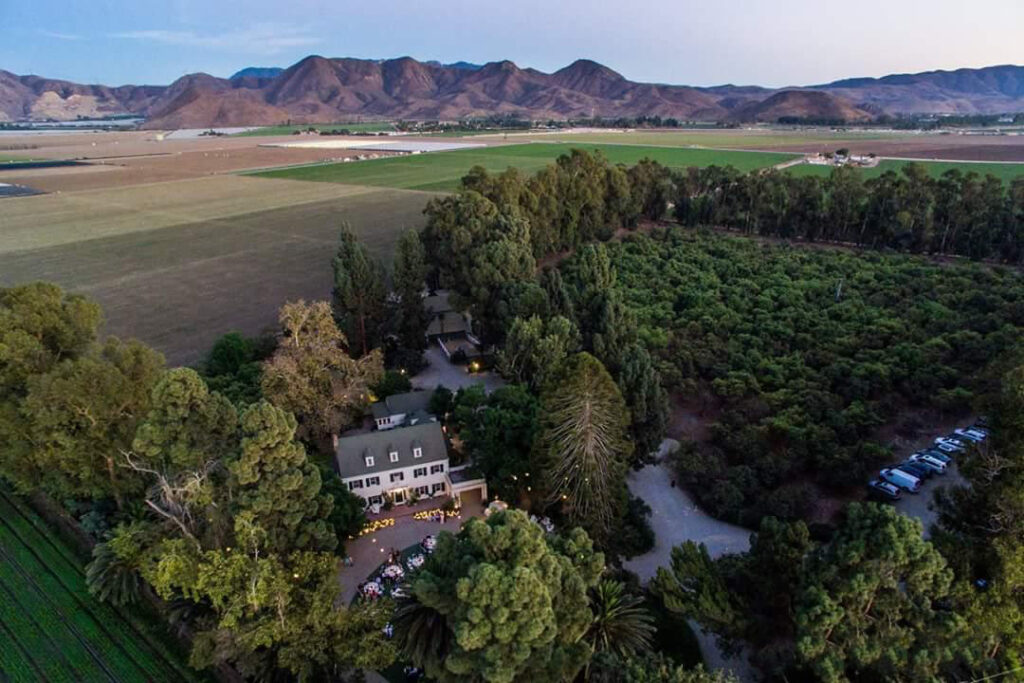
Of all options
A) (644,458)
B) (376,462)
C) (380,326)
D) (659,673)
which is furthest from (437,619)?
(380,326)

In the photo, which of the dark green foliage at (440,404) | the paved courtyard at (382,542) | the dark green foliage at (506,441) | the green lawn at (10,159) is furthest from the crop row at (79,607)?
the green lawn at (10,159)

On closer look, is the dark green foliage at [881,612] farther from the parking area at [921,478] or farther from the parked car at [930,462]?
the parked car at [930,462]

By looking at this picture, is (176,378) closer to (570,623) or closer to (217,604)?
(217,604)

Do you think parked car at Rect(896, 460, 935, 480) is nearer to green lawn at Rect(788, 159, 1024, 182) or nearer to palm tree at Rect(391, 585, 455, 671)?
palm tree at Rect(391, 585, 455, 671)

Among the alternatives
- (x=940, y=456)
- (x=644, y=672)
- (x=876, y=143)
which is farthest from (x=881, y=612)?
(x=876, y=143)

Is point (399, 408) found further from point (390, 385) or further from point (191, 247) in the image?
point (191, 247)

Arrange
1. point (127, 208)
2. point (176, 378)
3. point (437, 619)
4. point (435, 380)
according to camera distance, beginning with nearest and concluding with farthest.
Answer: point (437, 619)
point (176, 378)
point (435, 380)
point (127, 208)
